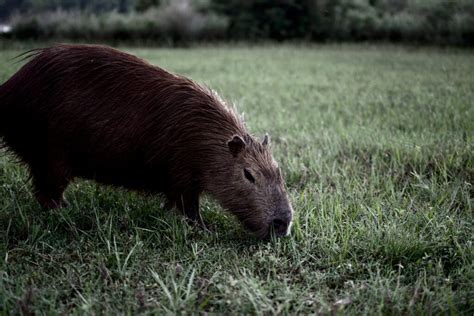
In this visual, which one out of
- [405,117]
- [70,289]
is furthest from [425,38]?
[70,289]

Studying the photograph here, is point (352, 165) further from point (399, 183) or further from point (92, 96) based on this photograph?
point (92, 96)

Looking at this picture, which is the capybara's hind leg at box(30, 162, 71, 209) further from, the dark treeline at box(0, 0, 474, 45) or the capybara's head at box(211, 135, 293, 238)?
the dark treeline at box(0, 0, 474, 45)

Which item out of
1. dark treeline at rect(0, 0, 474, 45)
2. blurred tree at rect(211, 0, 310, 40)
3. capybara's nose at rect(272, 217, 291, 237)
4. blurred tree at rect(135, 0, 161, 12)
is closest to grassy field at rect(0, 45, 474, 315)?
capybara's nose at rect(272, 217, 291, 237)

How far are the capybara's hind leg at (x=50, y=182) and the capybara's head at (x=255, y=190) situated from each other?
3.69 feet

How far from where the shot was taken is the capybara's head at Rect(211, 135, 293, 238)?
242 centimetres

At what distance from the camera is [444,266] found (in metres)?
2.22

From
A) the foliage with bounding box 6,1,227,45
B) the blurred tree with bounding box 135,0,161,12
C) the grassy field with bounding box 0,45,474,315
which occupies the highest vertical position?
the blurred tree with bounding box 135,0,161,12

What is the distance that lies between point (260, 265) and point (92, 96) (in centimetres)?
158

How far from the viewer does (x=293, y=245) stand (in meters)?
2.33

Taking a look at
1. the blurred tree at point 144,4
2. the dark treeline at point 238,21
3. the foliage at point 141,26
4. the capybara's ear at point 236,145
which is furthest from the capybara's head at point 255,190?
the blurred tree at point 144,4

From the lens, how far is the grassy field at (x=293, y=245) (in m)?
1.85

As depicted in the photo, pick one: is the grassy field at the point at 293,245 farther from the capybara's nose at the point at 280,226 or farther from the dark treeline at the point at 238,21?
the dark treeline at the point at 238,21

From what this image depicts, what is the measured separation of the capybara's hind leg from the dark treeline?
20017mm

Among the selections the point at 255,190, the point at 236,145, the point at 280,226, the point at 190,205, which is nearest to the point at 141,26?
the point at 190,205
